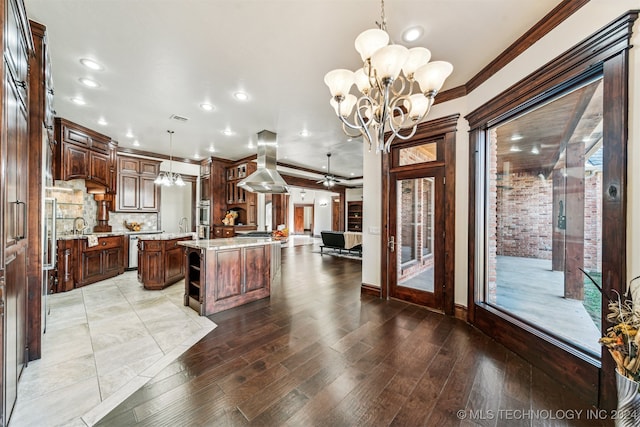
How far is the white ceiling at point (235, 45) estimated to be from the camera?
1.88 m

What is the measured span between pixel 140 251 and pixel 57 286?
139 centimetres

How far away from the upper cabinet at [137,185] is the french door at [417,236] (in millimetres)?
6019

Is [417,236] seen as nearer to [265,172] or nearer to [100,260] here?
[265,172]

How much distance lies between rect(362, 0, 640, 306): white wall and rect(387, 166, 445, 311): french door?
0.72 feet

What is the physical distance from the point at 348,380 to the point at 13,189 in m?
2.70

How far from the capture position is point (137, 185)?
19.5 feet

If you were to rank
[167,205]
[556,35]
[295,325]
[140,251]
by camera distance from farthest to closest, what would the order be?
[167,205], [140,251], [295,325], [556,35]

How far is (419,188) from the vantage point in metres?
3.60

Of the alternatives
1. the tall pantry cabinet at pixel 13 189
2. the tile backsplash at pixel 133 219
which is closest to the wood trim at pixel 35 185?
the tall pantry cabinet at pixel 13 189

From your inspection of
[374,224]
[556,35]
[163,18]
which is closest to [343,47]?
[163,18]

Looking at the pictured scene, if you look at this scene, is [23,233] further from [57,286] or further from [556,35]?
[556,35]

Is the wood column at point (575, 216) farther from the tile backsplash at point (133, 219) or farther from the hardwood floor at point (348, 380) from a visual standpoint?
the tile backsplash at point (133, 219)

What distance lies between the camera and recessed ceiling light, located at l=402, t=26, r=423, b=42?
2066mm

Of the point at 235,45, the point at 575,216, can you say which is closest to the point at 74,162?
the point at 235,45
